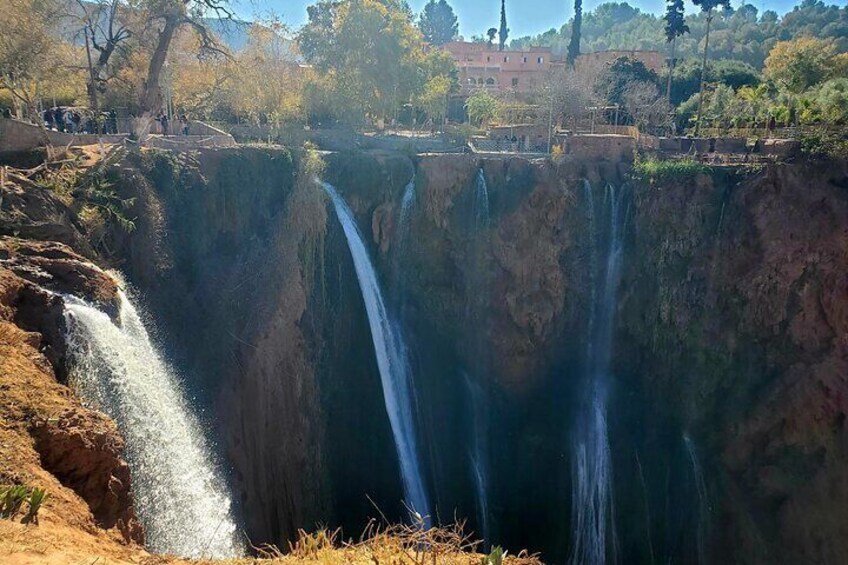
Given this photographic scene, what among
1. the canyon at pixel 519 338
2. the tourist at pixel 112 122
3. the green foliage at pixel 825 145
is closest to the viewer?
the canyon at pixel 519 338

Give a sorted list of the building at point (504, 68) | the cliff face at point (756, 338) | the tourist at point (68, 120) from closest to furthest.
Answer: the cliff face at point (756, 338)
the tourist at point (68, 120)
the building at point (504, 68)

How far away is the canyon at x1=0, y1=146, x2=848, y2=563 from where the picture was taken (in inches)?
685

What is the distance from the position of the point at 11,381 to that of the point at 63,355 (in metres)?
2.02

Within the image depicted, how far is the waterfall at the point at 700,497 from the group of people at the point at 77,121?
80.4ft

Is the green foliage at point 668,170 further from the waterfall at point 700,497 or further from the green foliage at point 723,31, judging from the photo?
the green foliage at point 723,31

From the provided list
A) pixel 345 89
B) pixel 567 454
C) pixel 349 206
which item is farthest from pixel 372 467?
pixel 345 89

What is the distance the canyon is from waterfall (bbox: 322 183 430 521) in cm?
28

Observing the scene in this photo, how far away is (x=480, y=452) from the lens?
22.9 m

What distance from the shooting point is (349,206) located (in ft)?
72.4

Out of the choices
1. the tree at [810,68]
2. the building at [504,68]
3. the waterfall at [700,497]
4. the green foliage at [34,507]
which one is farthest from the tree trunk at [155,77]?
the building at [504,68]

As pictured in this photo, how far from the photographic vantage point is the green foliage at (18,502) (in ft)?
20.4

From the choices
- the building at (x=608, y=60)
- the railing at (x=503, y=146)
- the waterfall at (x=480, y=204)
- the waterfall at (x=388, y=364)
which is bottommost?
the waterfall at (x=388, y=364)

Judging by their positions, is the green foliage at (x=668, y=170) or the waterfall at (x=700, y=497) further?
the green foliage at (x=668, y=170)

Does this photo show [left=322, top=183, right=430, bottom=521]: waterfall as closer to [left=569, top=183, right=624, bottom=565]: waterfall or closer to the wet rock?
[left=569, top=183, right=624, bottom=565]: waterfall
